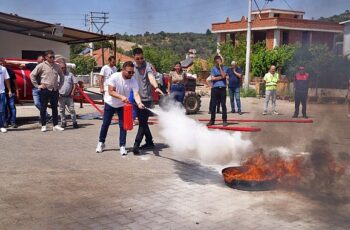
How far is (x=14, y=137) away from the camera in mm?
9586

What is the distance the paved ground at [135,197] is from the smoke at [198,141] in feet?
1.03

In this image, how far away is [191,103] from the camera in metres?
14.7

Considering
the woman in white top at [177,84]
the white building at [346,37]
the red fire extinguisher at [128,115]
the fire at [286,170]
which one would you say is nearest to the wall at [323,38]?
the white building at [346,37]

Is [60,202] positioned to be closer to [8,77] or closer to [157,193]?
[157,193]

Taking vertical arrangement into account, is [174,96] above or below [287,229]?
above

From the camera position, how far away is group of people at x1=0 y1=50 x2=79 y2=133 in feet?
32.9

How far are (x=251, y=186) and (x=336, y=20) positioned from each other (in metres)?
2.91

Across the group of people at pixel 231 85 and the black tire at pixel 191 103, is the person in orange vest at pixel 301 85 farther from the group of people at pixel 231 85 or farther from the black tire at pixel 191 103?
the black tire at pixel 191 103

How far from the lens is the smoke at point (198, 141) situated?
7.36 metres

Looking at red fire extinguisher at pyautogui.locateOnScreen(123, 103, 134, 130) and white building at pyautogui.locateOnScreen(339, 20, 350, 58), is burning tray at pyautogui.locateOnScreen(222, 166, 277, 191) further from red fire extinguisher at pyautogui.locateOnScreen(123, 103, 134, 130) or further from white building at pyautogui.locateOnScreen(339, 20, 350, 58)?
white building at pyautogui.locateOnScreen(339, 20, 350, 58)

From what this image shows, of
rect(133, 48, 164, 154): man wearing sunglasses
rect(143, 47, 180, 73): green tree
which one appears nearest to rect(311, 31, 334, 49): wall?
rect(133, 48, 164, 154): man wearing sunglasses

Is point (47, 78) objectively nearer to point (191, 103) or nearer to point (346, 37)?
point (191, 103)

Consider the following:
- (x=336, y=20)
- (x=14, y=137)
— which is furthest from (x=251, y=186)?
(x=14, y=137)

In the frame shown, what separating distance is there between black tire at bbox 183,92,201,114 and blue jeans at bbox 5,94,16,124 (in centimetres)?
583
